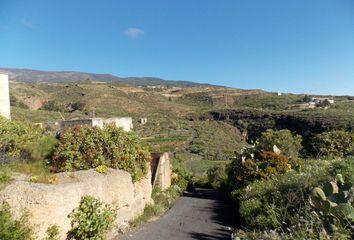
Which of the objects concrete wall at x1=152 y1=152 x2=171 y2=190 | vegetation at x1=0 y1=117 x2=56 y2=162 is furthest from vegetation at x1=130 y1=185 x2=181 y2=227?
vegetation at x1=0 y1=117 x2=56 y2=162

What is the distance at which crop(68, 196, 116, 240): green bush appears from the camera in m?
9.50

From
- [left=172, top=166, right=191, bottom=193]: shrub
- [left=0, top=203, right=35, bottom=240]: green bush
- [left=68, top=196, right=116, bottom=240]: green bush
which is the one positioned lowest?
[left=172, top=166, right=191, bottom=193]: shrub

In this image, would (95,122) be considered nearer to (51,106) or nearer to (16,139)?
(16,139)

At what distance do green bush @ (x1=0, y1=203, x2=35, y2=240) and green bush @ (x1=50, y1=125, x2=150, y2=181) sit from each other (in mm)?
4481

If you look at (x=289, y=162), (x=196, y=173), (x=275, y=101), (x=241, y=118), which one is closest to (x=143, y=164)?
(x=289, y=162)

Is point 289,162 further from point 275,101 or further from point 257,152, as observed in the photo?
point 275,101

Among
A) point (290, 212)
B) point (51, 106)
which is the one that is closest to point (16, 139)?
point (290, 212)

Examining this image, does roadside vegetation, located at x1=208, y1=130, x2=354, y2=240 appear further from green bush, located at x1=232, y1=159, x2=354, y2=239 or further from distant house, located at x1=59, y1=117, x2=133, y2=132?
distant house, located at x1=59, y1=117, x2=133, y2=132

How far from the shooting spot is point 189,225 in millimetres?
14023

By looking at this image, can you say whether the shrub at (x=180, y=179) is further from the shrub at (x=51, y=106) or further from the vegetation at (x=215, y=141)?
the shrub at (x=51, y=106)

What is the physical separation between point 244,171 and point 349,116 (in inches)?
1238

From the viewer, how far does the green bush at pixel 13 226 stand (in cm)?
716

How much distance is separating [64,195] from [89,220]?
1070mm

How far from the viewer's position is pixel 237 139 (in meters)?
55.2
